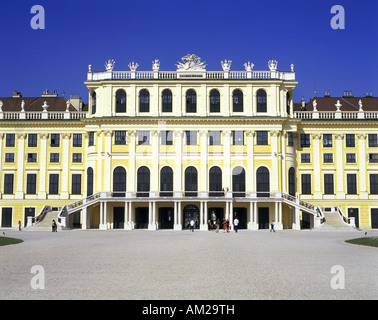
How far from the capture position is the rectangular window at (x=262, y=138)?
2406 inches

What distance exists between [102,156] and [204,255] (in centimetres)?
3800

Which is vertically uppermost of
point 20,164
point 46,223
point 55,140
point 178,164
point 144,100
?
point 144,100

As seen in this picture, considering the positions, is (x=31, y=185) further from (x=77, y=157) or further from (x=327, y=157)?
(x=327, y=157)

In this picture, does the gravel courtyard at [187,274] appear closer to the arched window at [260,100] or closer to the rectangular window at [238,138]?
the rectangular window at [238,138]

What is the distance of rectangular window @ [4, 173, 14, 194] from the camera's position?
63241mm

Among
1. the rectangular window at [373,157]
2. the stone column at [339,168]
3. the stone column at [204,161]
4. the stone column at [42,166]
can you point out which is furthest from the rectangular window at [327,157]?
the stone column at [42,166]

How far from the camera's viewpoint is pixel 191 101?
61594 mm

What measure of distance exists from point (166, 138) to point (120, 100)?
6.91 metres

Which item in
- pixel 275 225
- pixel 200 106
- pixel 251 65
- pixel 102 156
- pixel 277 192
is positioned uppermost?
pixel 251 65

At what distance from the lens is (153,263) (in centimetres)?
2100

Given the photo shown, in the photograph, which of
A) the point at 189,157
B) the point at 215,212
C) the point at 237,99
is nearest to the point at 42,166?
the point at 189,157

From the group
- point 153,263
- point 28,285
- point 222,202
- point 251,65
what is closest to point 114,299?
point 28,285
